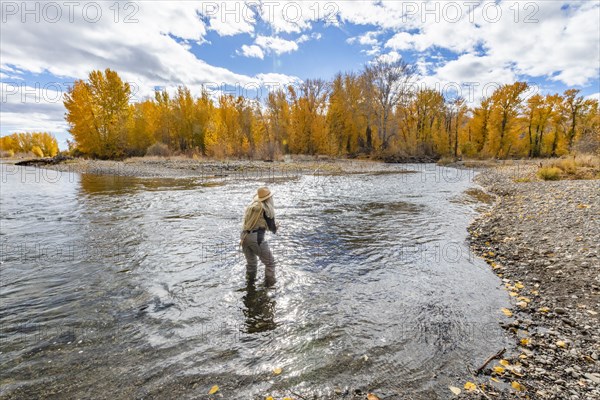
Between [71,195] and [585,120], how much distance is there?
2602 inches

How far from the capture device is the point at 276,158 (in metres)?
43.1

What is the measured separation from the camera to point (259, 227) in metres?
6.25

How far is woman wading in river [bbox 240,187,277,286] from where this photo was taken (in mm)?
6086

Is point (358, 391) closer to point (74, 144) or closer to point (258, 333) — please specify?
point (258, 333)

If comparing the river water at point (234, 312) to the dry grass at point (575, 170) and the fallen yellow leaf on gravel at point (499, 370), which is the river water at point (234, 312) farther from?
the dry grass at point (575, 170)

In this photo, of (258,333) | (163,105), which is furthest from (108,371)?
(163,105)

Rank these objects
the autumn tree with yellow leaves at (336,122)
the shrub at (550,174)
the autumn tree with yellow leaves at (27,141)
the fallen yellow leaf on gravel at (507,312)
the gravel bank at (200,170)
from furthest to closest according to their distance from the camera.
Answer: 1. the autumn tree with yellow leaves at (27,141)
2. the autumn tree with yellow leaves at (336,122)
3. the gravel bank at (200,170)
4. the shrub at (550,174)
5. the fallen yellow leaf on gravel at (507,312)

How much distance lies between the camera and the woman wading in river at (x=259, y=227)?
609 cm

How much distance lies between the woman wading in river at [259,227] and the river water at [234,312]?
583 millimetres

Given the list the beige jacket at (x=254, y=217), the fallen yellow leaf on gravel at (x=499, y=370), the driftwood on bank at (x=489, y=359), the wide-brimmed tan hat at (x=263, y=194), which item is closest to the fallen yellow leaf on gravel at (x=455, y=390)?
the driftwood on bank at (x=489, y=359)

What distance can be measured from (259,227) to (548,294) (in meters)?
5.87

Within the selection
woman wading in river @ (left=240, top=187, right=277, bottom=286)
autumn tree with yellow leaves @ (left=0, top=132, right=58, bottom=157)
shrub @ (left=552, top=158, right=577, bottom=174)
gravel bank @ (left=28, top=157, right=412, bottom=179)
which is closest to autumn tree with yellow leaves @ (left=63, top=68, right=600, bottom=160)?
gravel bank @ (left=28, top=157, right=412, bottom=179)

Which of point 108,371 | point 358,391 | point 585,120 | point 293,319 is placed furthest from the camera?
point 585,120

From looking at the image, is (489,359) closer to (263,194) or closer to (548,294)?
(548,294)
